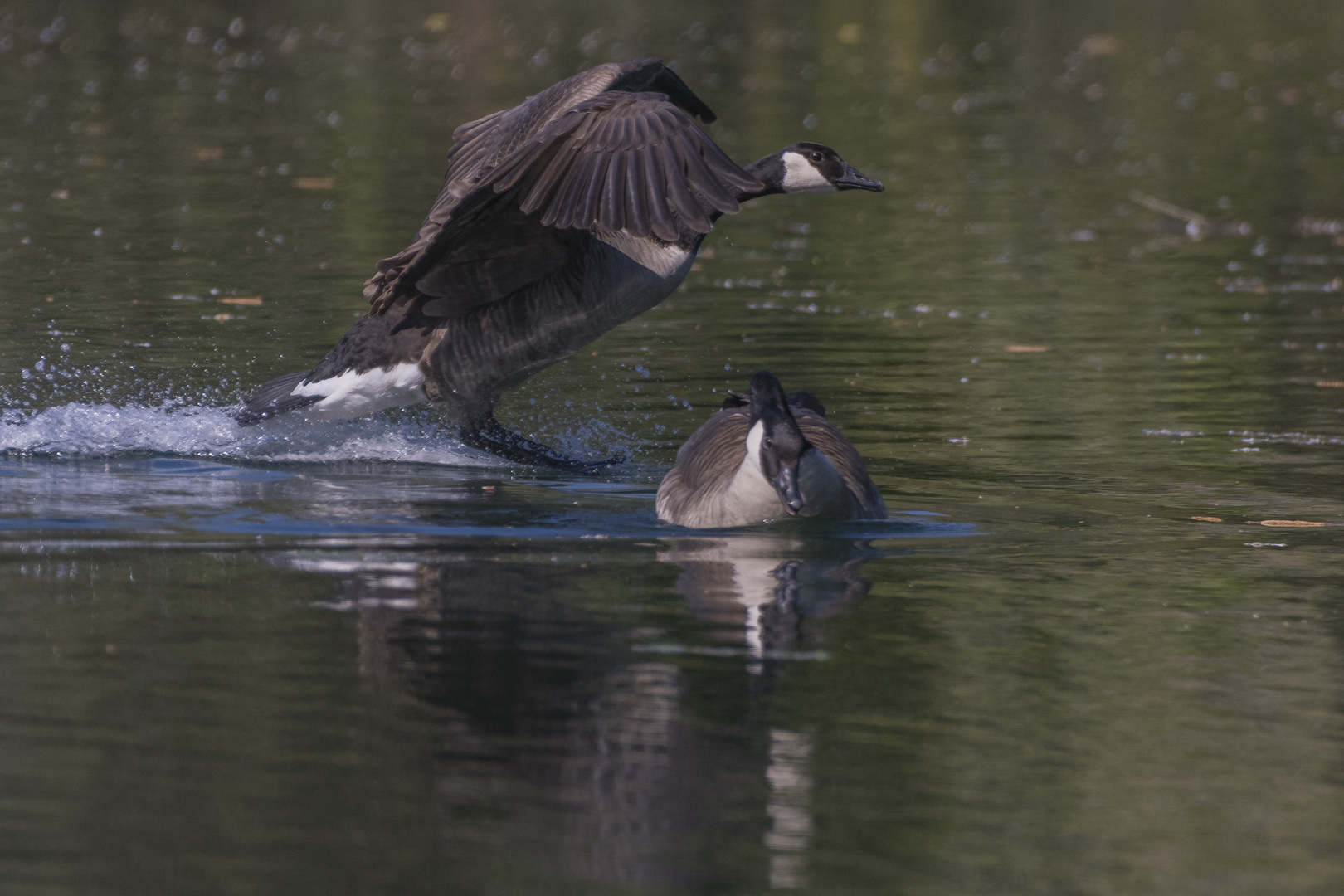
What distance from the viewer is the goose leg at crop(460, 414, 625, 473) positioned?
9203mm

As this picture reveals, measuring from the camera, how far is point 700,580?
6.83m

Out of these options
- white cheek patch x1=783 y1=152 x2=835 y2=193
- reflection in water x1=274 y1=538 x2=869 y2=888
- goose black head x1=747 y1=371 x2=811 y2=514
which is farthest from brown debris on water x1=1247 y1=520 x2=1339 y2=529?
white cheek patch x1=783 y1=152 x2=835 y2=193

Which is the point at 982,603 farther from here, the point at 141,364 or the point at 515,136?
the point at 141,364

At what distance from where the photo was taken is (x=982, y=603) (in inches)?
258

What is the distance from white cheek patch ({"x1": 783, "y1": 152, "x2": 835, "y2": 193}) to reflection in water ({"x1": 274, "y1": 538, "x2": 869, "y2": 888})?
2.45m

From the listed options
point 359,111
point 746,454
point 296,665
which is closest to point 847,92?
point 359,111

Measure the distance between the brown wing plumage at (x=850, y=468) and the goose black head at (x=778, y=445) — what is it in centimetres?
32

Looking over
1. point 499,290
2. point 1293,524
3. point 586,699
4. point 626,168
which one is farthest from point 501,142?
point 586,699

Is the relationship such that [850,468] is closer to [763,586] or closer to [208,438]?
[763,586]

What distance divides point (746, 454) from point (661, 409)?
3107 mm

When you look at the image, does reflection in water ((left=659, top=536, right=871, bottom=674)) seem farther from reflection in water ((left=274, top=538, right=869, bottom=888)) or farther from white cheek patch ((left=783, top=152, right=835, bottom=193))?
white cheek patch ((left=783, top=152, right=835, bottom=193))

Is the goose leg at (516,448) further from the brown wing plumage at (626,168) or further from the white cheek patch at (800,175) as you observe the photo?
the brown wing plumage at (626,168)

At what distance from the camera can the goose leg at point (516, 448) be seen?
9.20 m

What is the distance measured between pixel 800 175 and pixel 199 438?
318 cm
